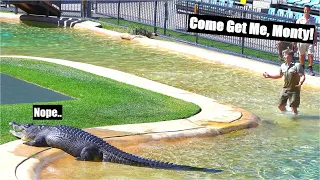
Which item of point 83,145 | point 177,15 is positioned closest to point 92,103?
point 83,145

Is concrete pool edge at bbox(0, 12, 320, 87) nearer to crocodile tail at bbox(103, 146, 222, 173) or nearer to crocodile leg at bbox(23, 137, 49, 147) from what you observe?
crocodile tail at bbox(103, 146, 222, 173)

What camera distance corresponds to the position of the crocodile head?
12.5 meters

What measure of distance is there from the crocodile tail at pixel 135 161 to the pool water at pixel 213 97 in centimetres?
9

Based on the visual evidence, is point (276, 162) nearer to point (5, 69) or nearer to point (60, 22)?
point (5, 69)

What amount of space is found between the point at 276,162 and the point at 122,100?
4578mm

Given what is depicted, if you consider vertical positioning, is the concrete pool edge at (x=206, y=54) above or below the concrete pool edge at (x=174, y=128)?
below

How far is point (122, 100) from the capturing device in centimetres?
1617

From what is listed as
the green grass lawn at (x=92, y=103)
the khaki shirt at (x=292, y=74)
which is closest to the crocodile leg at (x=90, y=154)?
the green grass lawn at (x=92, y=103)

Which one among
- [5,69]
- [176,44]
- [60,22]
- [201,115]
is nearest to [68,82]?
[5,69]

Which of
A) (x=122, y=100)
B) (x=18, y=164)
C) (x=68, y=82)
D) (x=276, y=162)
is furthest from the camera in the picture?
(x=68, y=82)

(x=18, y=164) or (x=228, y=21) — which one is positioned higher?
(x=228, y=21)

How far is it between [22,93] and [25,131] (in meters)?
4.24

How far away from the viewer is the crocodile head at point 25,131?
12520 millimetres

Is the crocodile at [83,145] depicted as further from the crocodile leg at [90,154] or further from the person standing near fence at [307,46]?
the person standing near fence at [307,46]
